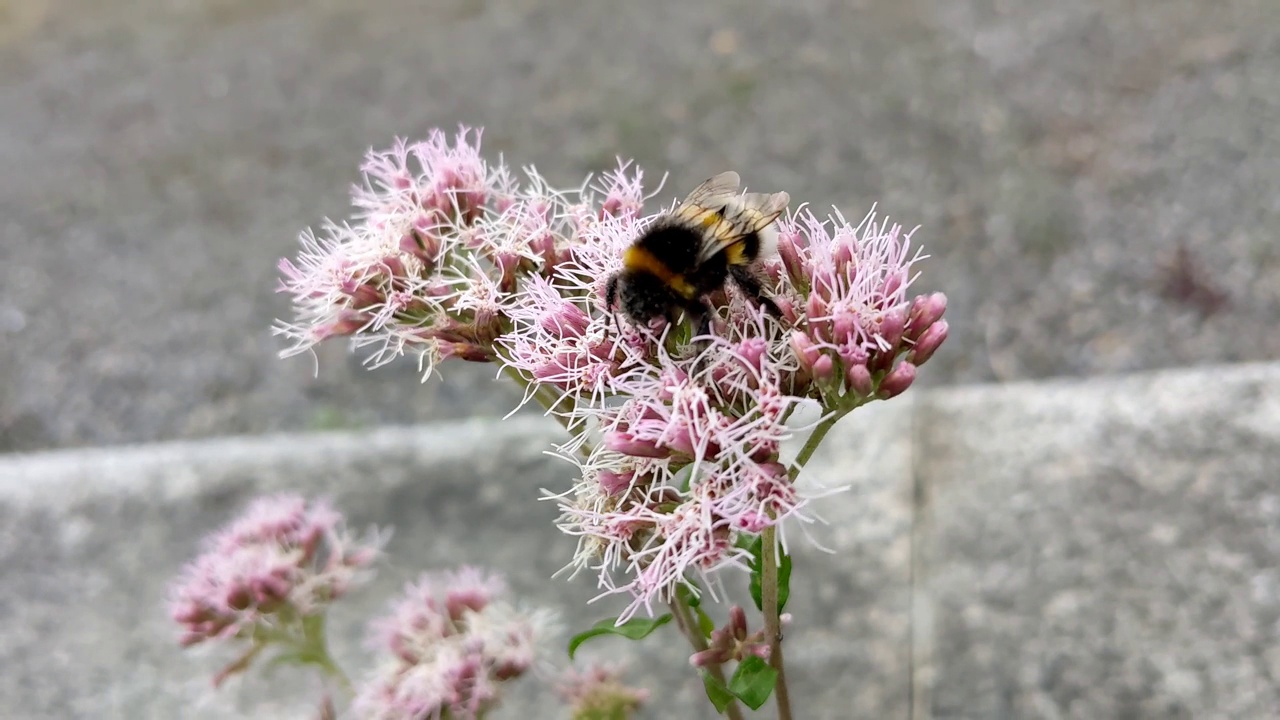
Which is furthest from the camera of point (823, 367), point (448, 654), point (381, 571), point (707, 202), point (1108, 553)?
point (381, 571)

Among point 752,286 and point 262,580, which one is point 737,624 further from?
point 262,580

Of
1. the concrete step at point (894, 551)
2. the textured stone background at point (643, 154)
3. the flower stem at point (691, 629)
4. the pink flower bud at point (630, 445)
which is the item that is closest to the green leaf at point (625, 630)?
the flower stem at point (691, 629)

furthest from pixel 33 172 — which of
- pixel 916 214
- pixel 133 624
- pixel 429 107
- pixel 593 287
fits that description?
pixel 593 287

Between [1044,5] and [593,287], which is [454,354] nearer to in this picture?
[593,287]

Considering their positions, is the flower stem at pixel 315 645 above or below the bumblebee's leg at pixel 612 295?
below

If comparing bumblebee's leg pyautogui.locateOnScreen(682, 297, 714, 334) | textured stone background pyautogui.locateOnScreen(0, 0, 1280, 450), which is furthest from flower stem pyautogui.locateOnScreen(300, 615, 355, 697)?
textured stone background pyautogui.locateOnScreen(0, 0, 1280, 450)

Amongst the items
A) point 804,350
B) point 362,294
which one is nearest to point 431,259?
point 362,294

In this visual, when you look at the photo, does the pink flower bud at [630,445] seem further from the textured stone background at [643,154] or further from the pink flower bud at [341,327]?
the textured stone background at [643,154]
